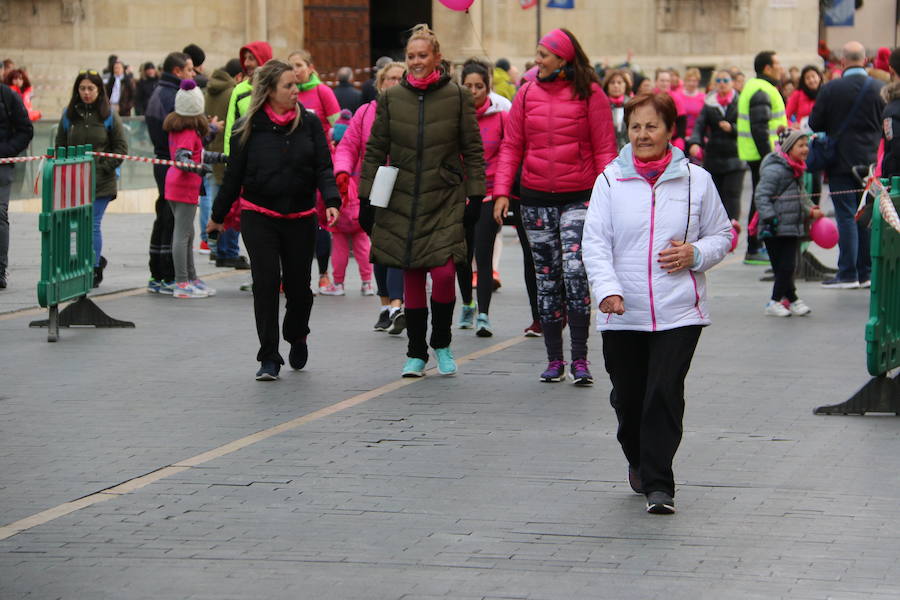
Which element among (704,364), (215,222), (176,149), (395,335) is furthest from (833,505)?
(176,149)

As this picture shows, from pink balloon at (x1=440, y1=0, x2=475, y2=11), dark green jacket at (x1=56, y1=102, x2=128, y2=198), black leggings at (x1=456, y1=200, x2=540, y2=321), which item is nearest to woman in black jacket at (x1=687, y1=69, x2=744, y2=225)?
black leggings at (x1=456, y1=200, x2=540, y2=321)

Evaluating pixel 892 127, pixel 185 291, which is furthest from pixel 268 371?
pixel 892 127

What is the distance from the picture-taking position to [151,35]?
35.3m

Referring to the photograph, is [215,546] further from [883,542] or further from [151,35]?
[151,35]

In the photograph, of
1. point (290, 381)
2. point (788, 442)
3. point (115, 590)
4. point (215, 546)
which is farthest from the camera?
point (290, 381)

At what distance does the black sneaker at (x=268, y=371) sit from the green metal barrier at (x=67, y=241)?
2189 mm

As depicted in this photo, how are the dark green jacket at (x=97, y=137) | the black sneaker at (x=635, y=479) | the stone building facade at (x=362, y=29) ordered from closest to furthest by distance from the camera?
the black sneaker at (x=635, y=479)
the dark green jacket at (x=97, y=137)
the stone building facade at (x=362, y=29)

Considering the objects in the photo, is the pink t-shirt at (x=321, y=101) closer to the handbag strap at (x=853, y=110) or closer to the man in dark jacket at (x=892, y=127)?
the handbag strap at (x=853, y=110)

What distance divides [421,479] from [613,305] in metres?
1.25

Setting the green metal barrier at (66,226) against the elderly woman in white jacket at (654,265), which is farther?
the green metal barrier at (66,226)

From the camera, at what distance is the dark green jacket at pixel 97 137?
14.5 meters

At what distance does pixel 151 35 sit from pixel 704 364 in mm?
26483

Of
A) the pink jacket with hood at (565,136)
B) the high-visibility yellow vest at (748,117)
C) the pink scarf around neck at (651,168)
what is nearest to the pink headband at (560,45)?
the pink jacket with hood at (565,136)

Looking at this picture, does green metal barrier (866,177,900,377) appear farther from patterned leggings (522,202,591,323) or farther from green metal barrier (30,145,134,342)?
green metal barrier (30,145,134,342)
